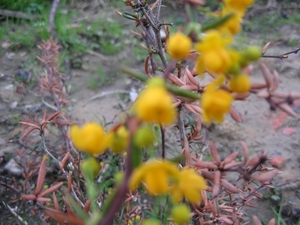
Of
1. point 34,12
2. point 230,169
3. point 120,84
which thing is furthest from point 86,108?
point 230,169

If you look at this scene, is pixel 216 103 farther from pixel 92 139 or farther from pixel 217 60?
pixel 92 139

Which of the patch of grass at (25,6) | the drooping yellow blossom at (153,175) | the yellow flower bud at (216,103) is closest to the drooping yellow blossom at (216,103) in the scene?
the yellow flower bud at (216,103)

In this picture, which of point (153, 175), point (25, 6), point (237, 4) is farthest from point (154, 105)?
point (25, 6)

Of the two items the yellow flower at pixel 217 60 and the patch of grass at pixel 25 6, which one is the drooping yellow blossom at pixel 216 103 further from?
the patch of grass at pixel 25 6

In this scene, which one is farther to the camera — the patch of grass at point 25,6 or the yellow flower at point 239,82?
the patch of grass at point 25,6

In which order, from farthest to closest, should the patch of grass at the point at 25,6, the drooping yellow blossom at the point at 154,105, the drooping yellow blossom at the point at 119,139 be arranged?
the patch of grass at the point at 25,6
the drooping yellow blossom at the point at 119,139
the drooping yellow blossom at the point at 154,105

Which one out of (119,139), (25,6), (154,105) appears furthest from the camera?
(25,6)

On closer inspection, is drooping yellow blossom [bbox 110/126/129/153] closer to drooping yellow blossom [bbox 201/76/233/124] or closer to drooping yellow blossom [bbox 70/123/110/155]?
drooping yellow blossom [bbox 70/123/110/155]

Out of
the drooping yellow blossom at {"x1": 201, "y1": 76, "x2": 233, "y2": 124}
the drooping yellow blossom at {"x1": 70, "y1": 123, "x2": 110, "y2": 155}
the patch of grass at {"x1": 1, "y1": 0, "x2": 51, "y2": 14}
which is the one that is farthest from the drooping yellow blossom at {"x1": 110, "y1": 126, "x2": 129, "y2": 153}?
the patch of grass at {"x1": 1, "y1": 0, "x2": 51, "y2": 14}
